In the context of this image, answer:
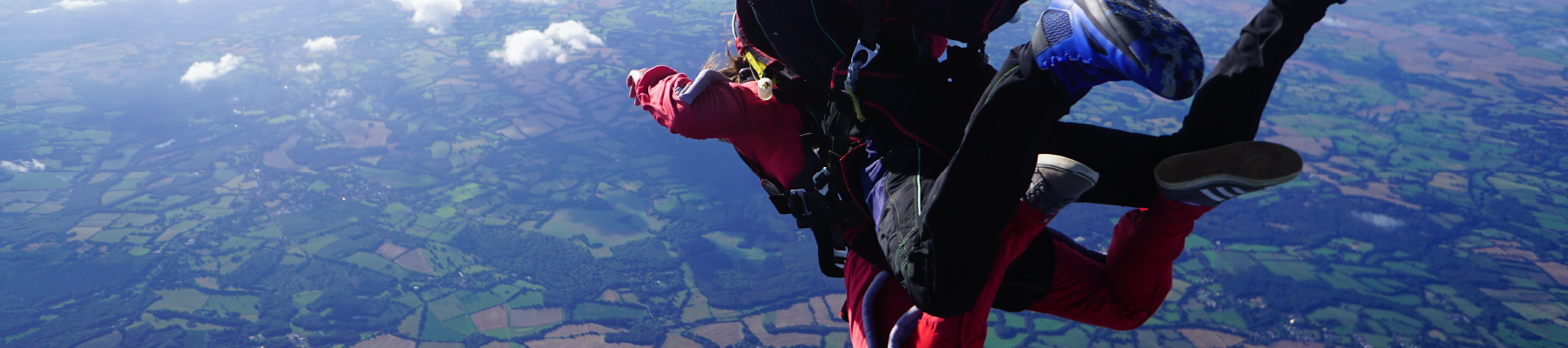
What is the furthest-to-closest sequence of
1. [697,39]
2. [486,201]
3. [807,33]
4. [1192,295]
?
[697,39], [486,201], [1192,295], [807,33]

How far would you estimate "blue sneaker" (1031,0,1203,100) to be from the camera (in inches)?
48.7

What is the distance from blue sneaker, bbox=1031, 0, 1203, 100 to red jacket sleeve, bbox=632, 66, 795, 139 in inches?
53.4

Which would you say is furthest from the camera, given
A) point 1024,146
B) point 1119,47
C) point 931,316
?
point 931,316

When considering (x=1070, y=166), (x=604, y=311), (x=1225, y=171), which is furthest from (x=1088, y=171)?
(x=604, y=311)

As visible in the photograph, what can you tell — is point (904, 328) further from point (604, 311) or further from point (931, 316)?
point (604, 311)

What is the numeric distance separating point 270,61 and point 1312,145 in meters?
87.8

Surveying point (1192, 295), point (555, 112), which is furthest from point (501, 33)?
point (1192, 295)

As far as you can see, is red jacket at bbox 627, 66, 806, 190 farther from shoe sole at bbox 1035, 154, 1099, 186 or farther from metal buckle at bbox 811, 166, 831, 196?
shoe sole at bbox 1035, 154, 1099, 186

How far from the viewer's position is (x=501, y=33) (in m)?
74.6

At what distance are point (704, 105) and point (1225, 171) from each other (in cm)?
164

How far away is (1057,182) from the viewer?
1.95m

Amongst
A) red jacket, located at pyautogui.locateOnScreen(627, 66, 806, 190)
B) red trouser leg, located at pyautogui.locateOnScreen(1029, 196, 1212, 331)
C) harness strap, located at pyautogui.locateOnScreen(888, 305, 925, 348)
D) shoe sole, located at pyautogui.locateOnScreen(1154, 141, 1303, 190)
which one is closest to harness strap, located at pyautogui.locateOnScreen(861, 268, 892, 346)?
harness strap, located at pyautogui.locateOnScreen(888, 305, 925, 348)

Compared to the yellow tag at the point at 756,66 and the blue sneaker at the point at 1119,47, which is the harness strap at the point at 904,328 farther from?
the blue sneaker at the point at 1119,47

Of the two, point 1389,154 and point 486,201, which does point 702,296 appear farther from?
point 1389,154
